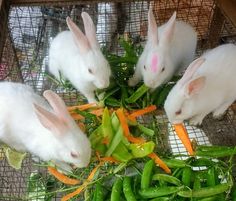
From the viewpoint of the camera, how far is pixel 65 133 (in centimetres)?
129

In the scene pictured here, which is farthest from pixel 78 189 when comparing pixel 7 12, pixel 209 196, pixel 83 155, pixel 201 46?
pixel 201 46

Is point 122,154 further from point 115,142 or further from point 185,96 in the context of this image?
point 185,96

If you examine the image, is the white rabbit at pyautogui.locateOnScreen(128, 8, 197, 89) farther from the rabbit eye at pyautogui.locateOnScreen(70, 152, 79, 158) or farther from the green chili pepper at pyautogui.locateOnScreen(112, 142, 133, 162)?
the rabbit eye at pyautogui.locateOnScreen(70, 152, 79, 158)

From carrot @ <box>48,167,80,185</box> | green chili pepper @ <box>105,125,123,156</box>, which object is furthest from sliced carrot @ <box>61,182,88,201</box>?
green chili pepper @ <box>105,125,123,156</box>

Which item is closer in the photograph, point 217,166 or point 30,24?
point 217,166

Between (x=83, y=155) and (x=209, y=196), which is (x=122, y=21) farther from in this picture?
(x=209, y=196)

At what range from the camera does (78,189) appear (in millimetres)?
1340

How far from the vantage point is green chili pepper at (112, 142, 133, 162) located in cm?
137

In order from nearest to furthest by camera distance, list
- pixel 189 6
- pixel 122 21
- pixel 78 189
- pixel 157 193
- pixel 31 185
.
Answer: pixel 157 193
pixel 78 189
pixel 31 185
pixel 189 6
pixel 122 21

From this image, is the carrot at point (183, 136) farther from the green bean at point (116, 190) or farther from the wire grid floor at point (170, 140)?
the green bean at point (116, 190)

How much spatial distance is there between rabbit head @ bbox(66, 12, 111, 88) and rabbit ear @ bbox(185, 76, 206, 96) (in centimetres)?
32

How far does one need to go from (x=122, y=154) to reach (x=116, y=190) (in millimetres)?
157

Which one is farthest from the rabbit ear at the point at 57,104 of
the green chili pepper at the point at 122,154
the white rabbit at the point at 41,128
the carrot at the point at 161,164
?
the carrot at the point at 161,164

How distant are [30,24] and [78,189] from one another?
3.82ft
